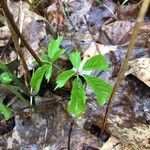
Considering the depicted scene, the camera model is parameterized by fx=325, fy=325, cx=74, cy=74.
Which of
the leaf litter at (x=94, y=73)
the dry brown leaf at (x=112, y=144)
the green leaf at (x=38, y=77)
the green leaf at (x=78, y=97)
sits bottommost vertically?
the dry brown leaf at (x=112, y=144)

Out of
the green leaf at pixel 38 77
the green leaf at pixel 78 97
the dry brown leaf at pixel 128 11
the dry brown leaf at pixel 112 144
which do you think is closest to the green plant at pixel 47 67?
the green leaf at pixel 38 77

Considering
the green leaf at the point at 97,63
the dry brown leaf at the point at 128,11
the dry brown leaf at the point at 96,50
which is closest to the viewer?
the green leaf at the point at 97,63

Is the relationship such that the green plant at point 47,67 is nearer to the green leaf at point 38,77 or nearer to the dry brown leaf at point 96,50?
the green leaf at point 38,77

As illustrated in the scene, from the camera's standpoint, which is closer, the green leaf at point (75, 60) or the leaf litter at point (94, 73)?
the green leaf at point (75, 60)

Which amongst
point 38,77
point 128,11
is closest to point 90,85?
point 38,77

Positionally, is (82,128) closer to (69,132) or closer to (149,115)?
(69,132)

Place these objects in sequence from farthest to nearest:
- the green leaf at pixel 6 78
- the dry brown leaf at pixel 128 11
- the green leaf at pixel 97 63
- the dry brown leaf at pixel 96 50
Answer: the dry brown leaf at pixel 128 11 < the dry brown leaf at pixel 96 50 < the green leaf at pixel 6 78 < the green leaf at pixel 97 63

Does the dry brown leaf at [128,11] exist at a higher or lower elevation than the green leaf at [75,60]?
lower

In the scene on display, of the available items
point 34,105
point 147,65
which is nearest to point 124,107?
point 147,65
